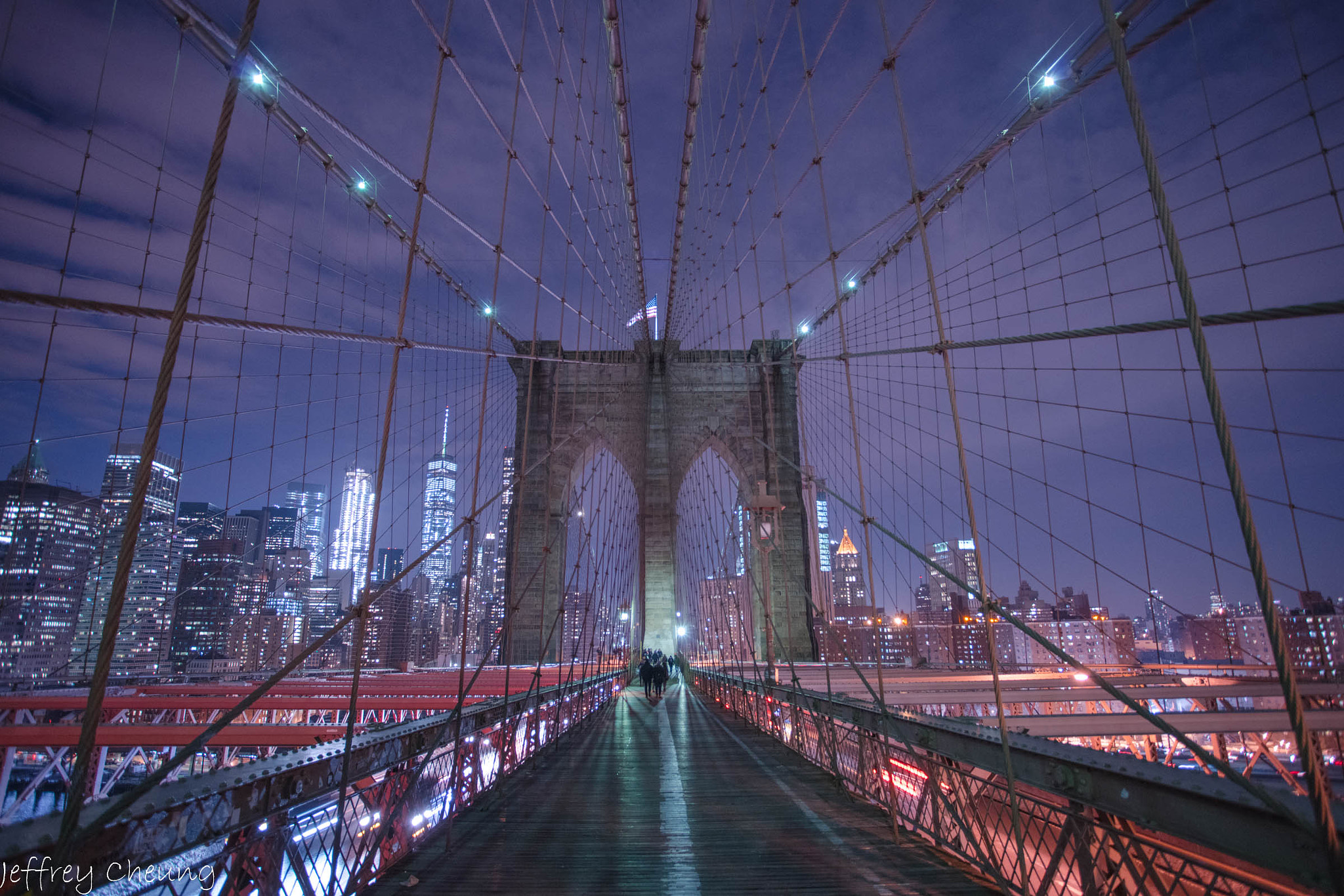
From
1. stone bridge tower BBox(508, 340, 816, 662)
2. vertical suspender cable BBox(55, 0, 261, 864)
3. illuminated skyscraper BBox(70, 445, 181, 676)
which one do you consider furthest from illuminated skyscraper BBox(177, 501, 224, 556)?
stone bridge tower BBox(508, 340, 816, 662)

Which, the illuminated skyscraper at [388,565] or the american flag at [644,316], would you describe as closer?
the american flag at [644,316]

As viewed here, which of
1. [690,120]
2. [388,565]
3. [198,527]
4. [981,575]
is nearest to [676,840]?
[981,575]

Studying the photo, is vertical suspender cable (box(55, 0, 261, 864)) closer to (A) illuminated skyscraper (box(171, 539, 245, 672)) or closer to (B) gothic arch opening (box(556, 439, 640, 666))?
(A) illuminated skyscraper (box(171, 539, 245, 672))

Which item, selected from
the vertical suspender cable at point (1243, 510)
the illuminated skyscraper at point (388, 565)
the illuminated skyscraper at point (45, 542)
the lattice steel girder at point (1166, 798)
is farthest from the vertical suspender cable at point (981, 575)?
the illuminated skyscraper at point (388, 565)

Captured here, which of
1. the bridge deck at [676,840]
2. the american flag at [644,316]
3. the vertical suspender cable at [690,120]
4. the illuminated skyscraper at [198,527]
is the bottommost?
the bridge deck at [676,840]

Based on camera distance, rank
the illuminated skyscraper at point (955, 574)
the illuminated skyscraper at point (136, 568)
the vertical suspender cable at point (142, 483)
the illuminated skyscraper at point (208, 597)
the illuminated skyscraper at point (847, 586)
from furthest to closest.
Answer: the illuminated skyscraper at point (847, 586) < the illuminated skyscraper at point (208, 597) < the illuminated skyscraper at point (955, 574) < the illuminated skyscraper at point (136, 568) < the vertical suspender cable at point (142, 483)

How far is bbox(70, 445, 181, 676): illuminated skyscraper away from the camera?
23.9ft

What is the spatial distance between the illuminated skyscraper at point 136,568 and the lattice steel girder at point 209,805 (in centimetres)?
400

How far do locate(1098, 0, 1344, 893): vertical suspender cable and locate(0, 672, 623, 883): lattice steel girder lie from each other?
2467mm

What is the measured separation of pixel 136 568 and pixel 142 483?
13725mm

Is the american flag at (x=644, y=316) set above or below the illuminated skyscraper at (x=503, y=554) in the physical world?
above

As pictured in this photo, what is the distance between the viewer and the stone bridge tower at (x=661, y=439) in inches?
704

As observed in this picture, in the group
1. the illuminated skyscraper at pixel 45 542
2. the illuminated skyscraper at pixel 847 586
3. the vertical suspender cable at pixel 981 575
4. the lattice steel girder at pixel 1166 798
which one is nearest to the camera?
the lattice steel girder at pixel 1166 798

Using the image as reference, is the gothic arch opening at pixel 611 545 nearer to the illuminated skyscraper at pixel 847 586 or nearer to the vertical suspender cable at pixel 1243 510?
the vertical suspender cable at pixel 1243 510
